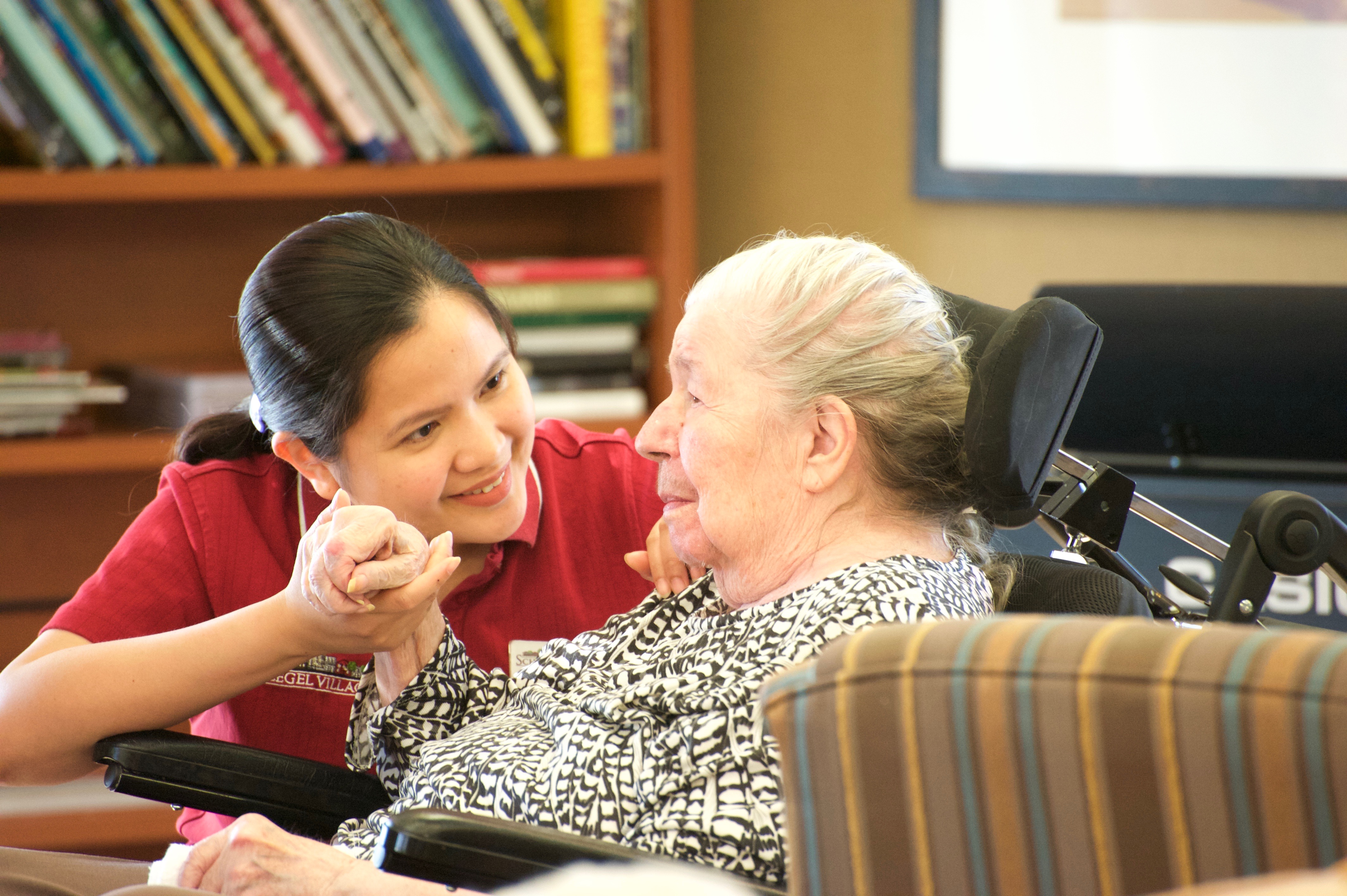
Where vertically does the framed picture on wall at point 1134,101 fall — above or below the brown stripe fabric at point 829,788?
above

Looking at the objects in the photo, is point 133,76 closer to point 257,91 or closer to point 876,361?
point 257,91

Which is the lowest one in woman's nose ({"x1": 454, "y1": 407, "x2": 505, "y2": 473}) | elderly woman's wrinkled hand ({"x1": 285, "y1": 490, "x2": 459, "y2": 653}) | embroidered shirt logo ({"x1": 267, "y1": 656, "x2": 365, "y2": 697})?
embroidered shirt logo ({"x1": 267, "y1": 656, "x2": 365, "y2": 697})

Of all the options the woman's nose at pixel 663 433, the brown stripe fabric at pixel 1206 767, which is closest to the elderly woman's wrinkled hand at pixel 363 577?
the woman's nose at pixel 663 433

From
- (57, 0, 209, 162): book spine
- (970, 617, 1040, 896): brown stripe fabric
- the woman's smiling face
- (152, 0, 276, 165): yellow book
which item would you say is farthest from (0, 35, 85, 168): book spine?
(970, 617, 1040, 896): brown stripe fabric

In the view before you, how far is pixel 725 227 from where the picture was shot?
2482mm

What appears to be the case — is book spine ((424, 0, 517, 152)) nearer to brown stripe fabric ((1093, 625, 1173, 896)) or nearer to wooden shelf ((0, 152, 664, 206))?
wooden shelf ((0, 152, 664, 206))

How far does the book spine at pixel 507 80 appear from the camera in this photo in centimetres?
210

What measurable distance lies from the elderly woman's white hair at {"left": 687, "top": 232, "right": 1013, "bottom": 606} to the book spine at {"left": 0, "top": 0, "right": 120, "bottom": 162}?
136 centimetres

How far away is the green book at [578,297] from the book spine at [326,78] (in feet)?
1.07

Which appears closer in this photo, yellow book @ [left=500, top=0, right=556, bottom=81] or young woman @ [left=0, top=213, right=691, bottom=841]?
young woman @ [left=0, top=213, right=691, bottom=841]

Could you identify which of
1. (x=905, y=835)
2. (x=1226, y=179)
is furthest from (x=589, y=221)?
(x=905, y=835)

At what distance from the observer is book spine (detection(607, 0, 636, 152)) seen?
7.00 ft

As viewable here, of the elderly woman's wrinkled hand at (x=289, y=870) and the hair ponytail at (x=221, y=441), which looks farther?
the hair ponytail at (x=221, y=441)

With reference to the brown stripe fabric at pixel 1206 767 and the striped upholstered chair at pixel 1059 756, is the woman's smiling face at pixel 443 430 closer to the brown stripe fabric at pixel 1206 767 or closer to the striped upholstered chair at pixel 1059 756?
the striped upholstered chair at pixel 1059 756
